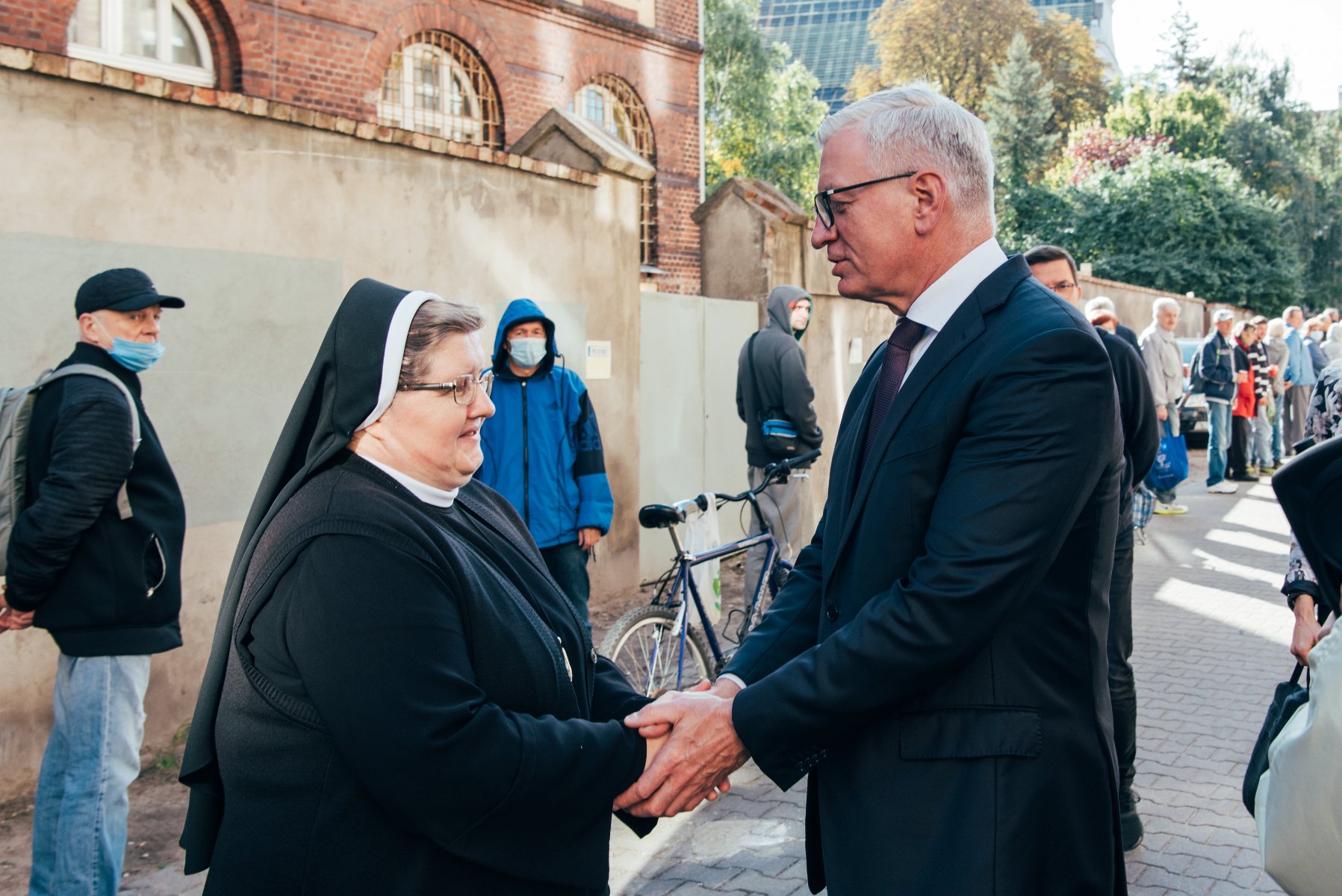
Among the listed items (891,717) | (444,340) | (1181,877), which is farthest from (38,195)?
(1181,877)

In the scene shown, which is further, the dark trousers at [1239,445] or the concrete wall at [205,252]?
the dark trousers at [1239,445]

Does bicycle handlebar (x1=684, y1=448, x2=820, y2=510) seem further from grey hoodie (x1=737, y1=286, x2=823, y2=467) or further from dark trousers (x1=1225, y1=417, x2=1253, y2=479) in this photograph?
dark trousers (x1=1225, y1=417, x2=1253, y2=479)

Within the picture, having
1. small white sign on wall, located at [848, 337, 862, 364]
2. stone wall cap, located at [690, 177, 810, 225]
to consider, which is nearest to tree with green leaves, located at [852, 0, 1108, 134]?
small white sign on wall, located at [848, 337, 862, 364]

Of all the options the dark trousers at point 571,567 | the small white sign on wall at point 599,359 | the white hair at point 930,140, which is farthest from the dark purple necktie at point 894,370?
the small white sign on wall at point 599,359

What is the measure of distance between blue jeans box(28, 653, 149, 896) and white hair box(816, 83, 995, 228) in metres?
2.96

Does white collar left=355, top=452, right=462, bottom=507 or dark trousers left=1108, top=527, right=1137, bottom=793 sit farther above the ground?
white collar left=355, top=452, right=462, bottom=507

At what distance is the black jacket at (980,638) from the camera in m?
2.15

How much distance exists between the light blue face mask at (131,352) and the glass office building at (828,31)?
105m

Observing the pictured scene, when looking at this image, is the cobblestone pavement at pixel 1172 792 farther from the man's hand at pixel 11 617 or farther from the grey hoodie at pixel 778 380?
the grey hoodie at pixel 778 380

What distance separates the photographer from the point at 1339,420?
359 cm

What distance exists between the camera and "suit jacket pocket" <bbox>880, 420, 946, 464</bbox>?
225 centimetres

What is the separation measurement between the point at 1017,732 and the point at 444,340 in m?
1.31

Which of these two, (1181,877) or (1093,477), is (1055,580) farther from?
(1181,877)

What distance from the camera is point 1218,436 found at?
50.4ft
